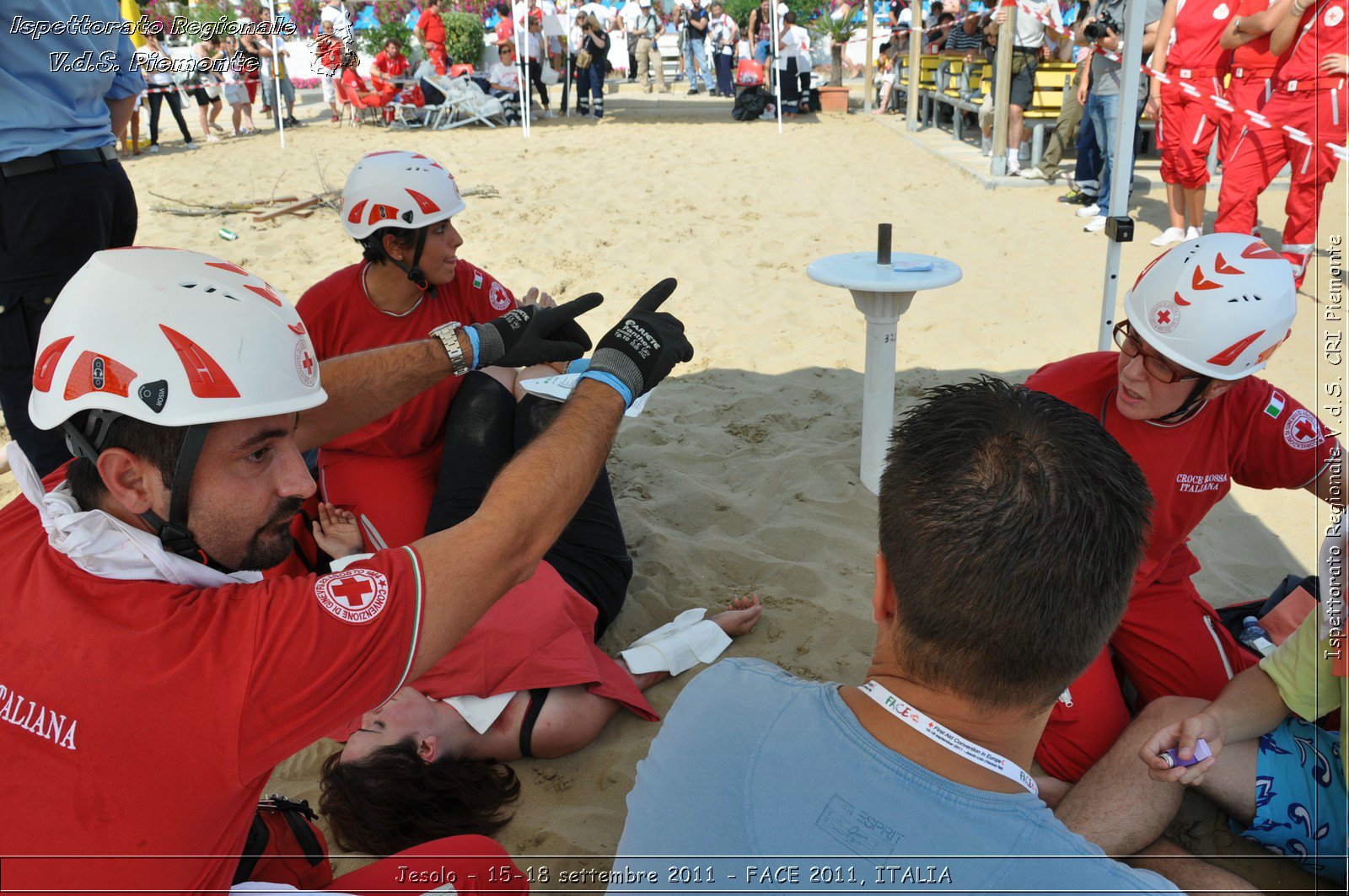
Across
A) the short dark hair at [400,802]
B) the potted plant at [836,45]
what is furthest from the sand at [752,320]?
the potted plant at [836,45]

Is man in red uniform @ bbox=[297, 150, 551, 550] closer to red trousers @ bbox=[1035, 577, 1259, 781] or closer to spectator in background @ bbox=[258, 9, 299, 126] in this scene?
red trousers @ bbox=[1035, 577, 1259, 781]

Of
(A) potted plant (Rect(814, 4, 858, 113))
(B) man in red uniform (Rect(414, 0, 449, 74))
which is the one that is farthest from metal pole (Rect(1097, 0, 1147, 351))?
(B) man in red uniform (Rect(414, 0, 449, 74))

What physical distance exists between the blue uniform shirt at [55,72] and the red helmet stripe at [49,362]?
1986 mm

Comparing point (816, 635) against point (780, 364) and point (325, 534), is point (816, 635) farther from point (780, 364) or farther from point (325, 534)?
point (780, 364)

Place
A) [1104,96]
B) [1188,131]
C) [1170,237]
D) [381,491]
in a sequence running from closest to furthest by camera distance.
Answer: [381,491]
[1188,131]
[1170,237]
[1104,96]

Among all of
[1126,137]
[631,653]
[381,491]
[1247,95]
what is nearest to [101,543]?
[631,653]

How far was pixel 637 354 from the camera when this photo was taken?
202cm

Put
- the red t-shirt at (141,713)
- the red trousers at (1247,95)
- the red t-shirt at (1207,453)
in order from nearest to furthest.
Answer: the red t-shirt at (141,713), the red t-shirt at (1207,453), the red trousers at (1247,95)

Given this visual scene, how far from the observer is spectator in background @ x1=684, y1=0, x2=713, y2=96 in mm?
21000

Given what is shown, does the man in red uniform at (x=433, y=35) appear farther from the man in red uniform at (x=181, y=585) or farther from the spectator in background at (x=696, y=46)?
the man in red uniform at (x=181, y=585)

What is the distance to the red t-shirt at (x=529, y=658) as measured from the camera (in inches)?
103

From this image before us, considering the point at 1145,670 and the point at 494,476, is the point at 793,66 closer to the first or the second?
the point at 494,476

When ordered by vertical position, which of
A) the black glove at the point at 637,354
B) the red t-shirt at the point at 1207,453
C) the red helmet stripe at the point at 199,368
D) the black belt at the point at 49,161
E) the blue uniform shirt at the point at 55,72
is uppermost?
the blue uniform shirt at the point at 55,72

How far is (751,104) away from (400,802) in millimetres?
14528
